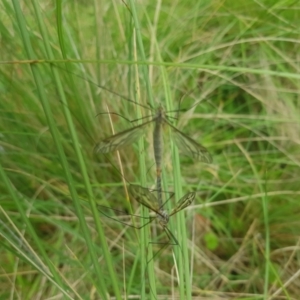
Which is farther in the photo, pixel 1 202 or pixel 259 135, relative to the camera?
pixel 259 135

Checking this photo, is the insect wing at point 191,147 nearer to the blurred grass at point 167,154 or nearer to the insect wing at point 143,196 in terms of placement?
the insect wing at point 143,196

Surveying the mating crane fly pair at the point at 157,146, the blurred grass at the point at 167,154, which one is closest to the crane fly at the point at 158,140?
the mating crane fly pair at the point at 157,146

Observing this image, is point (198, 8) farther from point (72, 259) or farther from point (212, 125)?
point (72, 259)

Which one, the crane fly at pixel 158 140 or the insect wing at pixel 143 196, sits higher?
the crane fly at pixel 158 140

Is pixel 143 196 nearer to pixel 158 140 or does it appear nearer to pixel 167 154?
pixel 158 140

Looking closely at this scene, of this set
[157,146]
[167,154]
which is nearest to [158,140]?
[157,146]

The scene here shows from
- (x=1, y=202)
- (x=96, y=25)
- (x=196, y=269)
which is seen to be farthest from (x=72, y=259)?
(x=96, y=25)

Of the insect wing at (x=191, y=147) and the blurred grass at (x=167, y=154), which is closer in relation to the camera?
the insect wing at (x=191, y=147)


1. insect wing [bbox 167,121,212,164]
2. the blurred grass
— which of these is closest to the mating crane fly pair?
insect wing [bbox 167,121,212,164]
